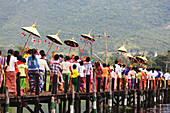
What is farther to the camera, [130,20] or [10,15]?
[130,20]

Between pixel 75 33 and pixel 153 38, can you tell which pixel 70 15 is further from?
pixel 153 38

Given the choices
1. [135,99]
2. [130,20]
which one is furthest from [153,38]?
[135,99]

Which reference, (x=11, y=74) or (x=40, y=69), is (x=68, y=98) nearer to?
(x=40, y=69)

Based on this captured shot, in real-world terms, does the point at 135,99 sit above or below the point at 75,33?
below

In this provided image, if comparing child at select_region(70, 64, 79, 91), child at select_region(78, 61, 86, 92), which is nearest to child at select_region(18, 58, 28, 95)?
child at select_region(70, 64, 79, 91)

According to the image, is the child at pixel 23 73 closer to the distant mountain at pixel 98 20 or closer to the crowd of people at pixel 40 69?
the crowd of people at pixel 40 69

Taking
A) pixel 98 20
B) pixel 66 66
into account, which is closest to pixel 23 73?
pixel 66 66

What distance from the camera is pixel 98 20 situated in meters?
141

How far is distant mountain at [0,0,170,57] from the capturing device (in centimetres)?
11710

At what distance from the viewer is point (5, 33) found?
108 metres

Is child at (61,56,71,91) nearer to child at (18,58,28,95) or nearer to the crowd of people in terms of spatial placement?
the crowd of people

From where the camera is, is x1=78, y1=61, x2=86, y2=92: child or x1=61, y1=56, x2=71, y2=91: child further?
x1=78, y1=61, x2=86, y2=92: child

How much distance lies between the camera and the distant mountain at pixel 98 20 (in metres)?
117

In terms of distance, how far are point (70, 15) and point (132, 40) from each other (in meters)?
29.7
